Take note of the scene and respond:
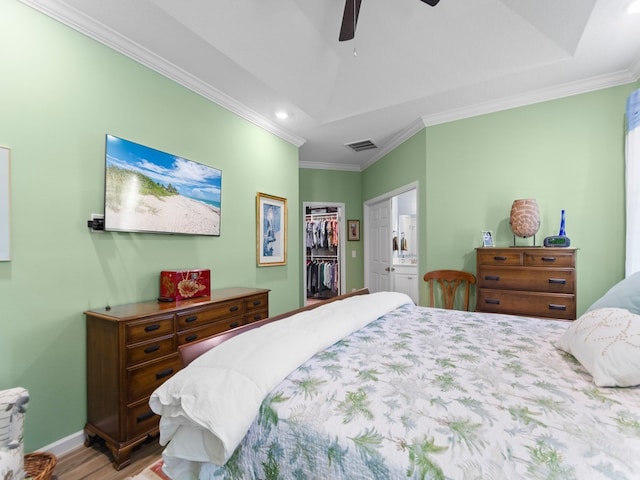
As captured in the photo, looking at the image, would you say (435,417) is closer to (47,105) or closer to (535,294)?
(535,294)

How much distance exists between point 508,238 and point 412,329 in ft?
6.46

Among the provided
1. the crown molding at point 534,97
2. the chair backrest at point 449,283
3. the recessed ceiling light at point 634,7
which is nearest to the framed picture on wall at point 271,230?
the chair backrest at point 449,283

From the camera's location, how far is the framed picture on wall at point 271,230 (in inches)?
126

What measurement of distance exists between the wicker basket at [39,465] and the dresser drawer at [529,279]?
3.11 meters

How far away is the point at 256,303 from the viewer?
2541mm

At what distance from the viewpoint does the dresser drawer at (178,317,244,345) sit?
6.24ft

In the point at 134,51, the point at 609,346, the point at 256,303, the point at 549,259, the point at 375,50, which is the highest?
the point at 375,50

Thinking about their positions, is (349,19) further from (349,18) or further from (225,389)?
(225,389)

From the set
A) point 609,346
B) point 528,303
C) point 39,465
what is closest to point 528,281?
point 528,303

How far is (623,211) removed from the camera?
247cm

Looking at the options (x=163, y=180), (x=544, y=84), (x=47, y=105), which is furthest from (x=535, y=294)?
(x=47, y=105)

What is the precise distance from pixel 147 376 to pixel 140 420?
247 millimetres

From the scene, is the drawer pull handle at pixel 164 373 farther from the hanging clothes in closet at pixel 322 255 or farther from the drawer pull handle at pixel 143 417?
the hanging clothes in closet at pixel 322 255

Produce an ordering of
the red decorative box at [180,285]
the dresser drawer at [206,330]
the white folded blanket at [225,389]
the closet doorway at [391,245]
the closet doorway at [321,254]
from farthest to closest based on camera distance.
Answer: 1. the closet doorway at [321,254]
2. the closet doorway at [391,245]
3. the red decorative box at [180,285]
4. the dresser drawer at [206,330]
5. the white folded blanket at [225,389]
